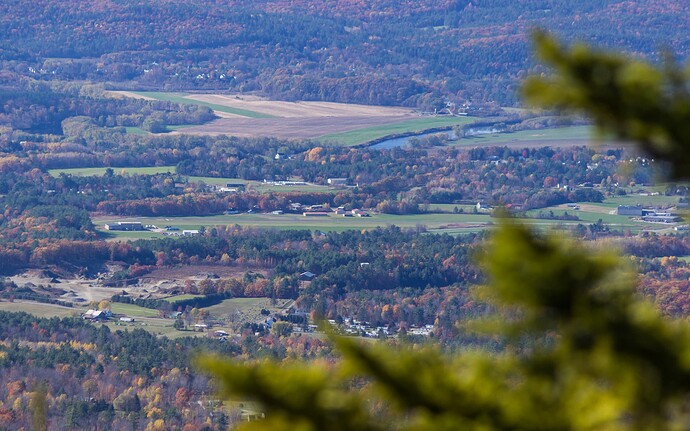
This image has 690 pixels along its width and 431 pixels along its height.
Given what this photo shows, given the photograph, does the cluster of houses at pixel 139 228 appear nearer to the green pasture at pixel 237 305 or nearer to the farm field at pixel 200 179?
the farm field at pixel 200 179

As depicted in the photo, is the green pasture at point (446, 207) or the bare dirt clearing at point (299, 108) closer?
the green pasture at point (446, 207)

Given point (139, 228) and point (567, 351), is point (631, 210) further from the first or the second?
point (567, 351)

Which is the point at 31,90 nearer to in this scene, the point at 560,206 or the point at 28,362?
the point at 560,206

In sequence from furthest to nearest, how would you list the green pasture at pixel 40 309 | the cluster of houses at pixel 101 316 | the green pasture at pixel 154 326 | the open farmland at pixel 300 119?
the open farmland at pixel 300 119 < the green pasture at pixel 40 309 < the cluster of houses at pixel 101 316 < the green pasture at pixel 154 326

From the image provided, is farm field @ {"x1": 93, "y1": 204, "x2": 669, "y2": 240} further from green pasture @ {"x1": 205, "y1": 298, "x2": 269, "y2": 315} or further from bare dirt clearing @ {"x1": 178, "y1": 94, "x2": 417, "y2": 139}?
bare dirt clearing @ {"x1": 178, "y1": 94, "x2": 417, "y2": 139}

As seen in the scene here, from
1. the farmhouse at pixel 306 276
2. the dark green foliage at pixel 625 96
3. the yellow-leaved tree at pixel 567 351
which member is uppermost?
the dark green foliage at pixel 625 96

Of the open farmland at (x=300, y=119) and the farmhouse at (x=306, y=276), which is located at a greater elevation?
the open farmland at (x=300, y=119)

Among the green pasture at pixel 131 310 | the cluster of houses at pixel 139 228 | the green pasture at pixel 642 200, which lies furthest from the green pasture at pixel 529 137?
the green pasture at pixel 131 310
